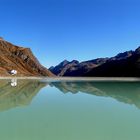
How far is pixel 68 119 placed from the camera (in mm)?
13312

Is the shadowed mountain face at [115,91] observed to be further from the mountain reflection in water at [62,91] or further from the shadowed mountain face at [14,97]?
the shadowed mountain face at [14,97]

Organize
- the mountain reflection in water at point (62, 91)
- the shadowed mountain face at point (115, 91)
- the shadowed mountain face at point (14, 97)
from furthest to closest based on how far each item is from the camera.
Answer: the shadowed mountain face at point (115, 91) < the mountain reflection in water at point (62, 91) < the shadowed mountain face at point (14, 97)

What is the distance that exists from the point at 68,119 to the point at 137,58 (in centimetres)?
18492

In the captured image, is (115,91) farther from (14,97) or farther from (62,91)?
(14,97)

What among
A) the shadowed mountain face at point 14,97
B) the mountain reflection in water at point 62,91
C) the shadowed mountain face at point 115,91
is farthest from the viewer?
the shadowed mountain face at point 115,91

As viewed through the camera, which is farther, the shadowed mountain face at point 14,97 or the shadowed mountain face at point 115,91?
the shadowed mountain face at point 115,91

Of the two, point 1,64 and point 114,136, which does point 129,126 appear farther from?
point 1,64

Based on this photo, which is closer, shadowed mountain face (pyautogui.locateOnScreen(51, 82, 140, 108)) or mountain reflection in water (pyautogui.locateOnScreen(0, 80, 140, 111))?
mountain reflection in water (pyautogui.locateOnScreen(0, 80, 140, 111))

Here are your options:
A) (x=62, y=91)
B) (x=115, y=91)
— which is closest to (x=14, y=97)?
(x=62, y=91)

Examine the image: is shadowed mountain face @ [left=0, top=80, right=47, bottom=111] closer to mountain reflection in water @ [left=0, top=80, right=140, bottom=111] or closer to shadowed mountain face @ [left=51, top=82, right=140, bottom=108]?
mountain reflection in water @ [left=0, top=80, right=140, bottom=111]

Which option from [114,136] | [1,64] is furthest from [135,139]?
[1,64]

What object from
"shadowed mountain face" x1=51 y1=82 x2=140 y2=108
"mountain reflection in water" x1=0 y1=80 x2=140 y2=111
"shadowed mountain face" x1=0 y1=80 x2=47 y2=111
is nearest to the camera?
"shadowed mountain face" x1=0 y1=80 x2=47 y2=111

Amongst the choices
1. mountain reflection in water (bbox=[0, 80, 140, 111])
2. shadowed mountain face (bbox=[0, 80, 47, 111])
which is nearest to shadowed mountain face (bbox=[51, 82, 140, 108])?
mountain reflection in water (bbox=[0, 80, 140, 111])

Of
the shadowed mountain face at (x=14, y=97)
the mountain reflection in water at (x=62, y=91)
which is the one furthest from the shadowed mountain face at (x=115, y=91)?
the shadowed mountain face at (x=14, y=97)
